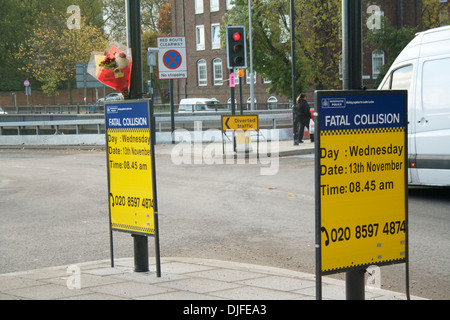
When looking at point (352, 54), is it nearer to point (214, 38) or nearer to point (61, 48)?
point (214, 38)

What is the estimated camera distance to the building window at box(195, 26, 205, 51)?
6438 cm

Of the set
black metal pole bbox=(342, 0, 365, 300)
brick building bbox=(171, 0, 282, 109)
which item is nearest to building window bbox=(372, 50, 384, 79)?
brick building bbox=(171, 0, 282, 109)

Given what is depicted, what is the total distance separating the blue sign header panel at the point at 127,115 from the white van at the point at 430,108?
20.9 feet

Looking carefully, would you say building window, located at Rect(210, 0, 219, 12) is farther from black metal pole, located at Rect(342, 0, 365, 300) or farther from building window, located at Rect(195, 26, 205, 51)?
black metal pole, located at Rect(342, 0, 365, 300)

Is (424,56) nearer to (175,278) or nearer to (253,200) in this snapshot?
(253,200)

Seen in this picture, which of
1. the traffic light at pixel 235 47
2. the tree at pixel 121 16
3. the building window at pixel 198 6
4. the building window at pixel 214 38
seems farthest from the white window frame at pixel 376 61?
the traffic light at pixel 235 47

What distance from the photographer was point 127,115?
21.2 feet

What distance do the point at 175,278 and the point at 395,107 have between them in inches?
107

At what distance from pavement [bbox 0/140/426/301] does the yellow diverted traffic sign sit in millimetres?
13481

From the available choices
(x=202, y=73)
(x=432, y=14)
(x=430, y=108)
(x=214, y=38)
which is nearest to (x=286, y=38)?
(x=432, y=14)

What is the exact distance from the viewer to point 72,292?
5.64 m

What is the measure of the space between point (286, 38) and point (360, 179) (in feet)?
124
